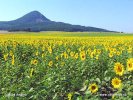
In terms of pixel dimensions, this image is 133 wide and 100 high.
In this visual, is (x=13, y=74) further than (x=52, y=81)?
Yes

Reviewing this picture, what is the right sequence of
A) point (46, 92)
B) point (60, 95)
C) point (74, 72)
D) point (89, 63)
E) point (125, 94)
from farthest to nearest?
point (89, 63)
point (74, 72)
point (60, 95)
point (46, 92)
point (125, 94)

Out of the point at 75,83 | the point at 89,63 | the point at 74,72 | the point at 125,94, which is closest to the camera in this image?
the point at 125,94

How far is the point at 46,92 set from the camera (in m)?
6.18

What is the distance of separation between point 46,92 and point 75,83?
1089 mm

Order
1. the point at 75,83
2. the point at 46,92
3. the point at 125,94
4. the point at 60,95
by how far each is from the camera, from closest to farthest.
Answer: the point at 125,94
the point at 46,92
the point at 60,95
the point at 75,83

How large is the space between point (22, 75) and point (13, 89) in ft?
6.12

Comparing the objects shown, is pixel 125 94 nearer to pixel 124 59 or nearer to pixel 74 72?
pixel 74 72

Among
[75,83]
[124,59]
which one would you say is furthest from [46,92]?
[124,59]

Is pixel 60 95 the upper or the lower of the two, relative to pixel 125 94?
lower

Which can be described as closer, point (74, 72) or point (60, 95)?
point (60, 95)

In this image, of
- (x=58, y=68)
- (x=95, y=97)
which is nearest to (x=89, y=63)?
(x=58, y=68)

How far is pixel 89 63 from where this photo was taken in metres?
8.55

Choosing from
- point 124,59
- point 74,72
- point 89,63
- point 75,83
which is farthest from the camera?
point 124,59

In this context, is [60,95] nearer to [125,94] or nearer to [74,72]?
[74,72]
